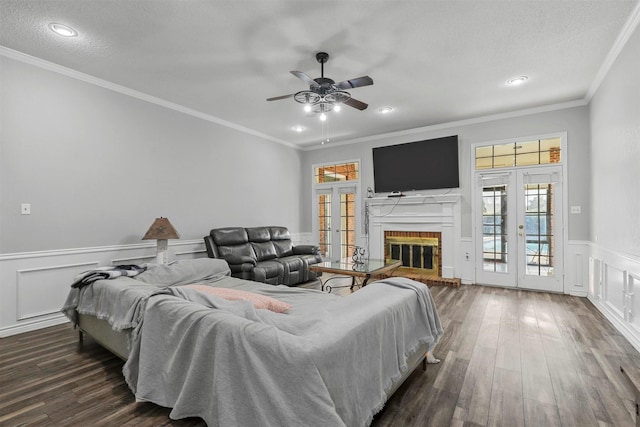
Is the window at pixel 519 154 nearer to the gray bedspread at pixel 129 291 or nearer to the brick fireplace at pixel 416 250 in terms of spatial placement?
the brick fireplace at pixel 416 250

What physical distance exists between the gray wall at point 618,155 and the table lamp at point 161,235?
4907 mm

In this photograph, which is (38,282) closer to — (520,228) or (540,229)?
(520,228)

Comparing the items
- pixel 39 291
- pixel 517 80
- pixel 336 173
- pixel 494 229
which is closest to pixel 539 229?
pixel 494 229

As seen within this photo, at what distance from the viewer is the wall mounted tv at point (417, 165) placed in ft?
18.0

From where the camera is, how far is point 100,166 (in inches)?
151

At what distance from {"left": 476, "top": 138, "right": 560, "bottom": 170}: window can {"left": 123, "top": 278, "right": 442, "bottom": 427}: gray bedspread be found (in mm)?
3984

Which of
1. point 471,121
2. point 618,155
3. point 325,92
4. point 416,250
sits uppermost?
point 471,121

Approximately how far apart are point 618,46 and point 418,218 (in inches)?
135

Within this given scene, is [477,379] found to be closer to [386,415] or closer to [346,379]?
[386,415]

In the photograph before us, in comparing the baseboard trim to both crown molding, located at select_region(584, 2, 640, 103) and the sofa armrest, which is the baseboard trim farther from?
crown molding, located at select_region(584, 2, 640, 103)

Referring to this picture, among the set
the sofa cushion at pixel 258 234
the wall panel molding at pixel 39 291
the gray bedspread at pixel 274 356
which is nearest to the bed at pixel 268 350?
the gray bedspread at pixel 274 356

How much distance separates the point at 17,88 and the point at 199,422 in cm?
375

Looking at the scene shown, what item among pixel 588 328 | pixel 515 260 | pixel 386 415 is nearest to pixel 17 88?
pixel 386 415

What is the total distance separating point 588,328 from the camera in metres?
3.25
